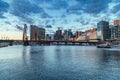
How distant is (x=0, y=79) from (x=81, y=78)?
506 inches

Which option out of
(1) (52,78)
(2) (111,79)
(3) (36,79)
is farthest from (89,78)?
(3) (36,79)

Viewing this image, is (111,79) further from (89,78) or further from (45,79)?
(45,79)

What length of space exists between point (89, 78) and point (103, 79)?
2.21m

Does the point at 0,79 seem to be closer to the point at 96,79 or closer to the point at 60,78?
the point at 60,78

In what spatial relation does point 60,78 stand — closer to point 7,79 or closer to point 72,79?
point 72,79

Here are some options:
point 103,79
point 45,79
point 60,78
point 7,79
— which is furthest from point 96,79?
point 7,79

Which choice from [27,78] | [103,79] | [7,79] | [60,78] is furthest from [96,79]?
[7,79]

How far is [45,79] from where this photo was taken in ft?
94.1

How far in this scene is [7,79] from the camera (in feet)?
94.3

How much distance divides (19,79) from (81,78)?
9.88 meters

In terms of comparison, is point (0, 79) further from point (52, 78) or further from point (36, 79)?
point (52, 78)

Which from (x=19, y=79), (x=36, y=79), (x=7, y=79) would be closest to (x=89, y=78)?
Answer: (x=36, y=79)

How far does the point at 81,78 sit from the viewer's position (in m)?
29.6

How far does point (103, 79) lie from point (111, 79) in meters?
1.27
